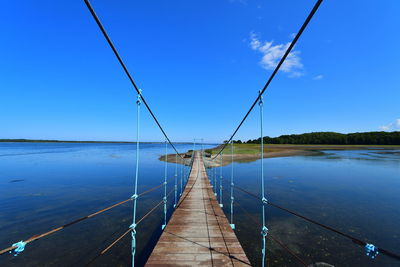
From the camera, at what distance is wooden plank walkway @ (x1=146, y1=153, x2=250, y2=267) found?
417 cm

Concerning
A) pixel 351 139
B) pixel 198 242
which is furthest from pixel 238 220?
pixel 351 139

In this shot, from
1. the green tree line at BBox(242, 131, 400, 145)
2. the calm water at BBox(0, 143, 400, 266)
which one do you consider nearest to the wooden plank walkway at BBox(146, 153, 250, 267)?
the calm water at BBox(0, 143, 400, 266)

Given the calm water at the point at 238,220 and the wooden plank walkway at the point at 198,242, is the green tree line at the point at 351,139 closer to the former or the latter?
the calm water at the point at 238,220

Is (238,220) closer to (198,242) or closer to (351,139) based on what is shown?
(198,242)

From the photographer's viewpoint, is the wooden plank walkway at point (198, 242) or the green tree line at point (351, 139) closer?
the wooden plank walkway at point (198, 242)

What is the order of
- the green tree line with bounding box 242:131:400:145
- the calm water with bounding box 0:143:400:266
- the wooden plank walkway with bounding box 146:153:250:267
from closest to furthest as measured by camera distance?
1. the wooden plank walkway with bounding box 146:153:250:267
2. the calm water with bounding box 0:143:400:266
3. the green tree line with bounding box 242:131:400:145

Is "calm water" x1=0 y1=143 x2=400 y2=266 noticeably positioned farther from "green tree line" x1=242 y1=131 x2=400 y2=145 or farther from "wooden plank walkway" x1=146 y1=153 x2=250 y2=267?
"green tree line" x1=242 y1=131 x2=400 y2=145

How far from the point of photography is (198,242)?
4.98 meters

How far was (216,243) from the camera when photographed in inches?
193

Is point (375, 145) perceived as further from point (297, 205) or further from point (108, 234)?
point (108, 234)

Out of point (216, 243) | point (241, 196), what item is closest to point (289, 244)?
point (216, 243)

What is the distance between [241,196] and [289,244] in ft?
20.7

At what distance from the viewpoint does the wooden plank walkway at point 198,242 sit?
4172 millimetres

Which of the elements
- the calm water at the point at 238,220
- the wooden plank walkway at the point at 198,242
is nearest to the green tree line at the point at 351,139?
the calm water at the point at 238,220
